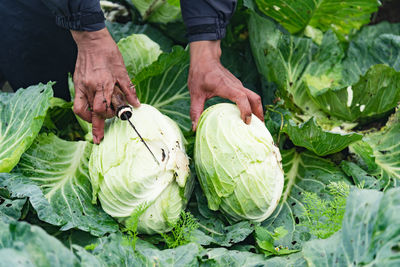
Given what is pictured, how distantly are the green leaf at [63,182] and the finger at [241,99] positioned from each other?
36.4 inches

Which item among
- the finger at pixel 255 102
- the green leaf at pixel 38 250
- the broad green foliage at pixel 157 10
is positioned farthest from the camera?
the broad green foliage at pixel 157 10

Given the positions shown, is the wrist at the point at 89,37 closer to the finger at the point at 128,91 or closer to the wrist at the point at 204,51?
the finger at the point at 128,91

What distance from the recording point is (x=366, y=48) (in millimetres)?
3166

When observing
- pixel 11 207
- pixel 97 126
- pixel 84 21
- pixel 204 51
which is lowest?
pixel 11 207

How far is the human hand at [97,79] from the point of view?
200 cm

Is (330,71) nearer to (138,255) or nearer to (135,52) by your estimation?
(135,52)

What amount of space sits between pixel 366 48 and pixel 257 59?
3.31 ft

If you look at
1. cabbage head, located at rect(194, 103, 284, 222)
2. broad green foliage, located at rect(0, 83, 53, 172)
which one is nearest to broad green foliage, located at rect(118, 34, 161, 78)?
broad green foliage, located at rect(0, 83, 53, 172)

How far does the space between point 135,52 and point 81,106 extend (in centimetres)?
81

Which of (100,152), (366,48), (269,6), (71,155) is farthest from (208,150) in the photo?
A: (366,48)

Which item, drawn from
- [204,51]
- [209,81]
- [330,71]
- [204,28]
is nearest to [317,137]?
[209,81]

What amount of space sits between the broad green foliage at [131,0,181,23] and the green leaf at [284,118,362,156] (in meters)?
1.62

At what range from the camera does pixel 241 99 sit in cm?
215

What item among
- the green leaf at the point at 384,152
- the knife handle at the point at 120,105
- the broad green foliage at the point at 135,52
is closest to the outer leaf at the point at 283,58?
the green leaf at the point at 384,152
